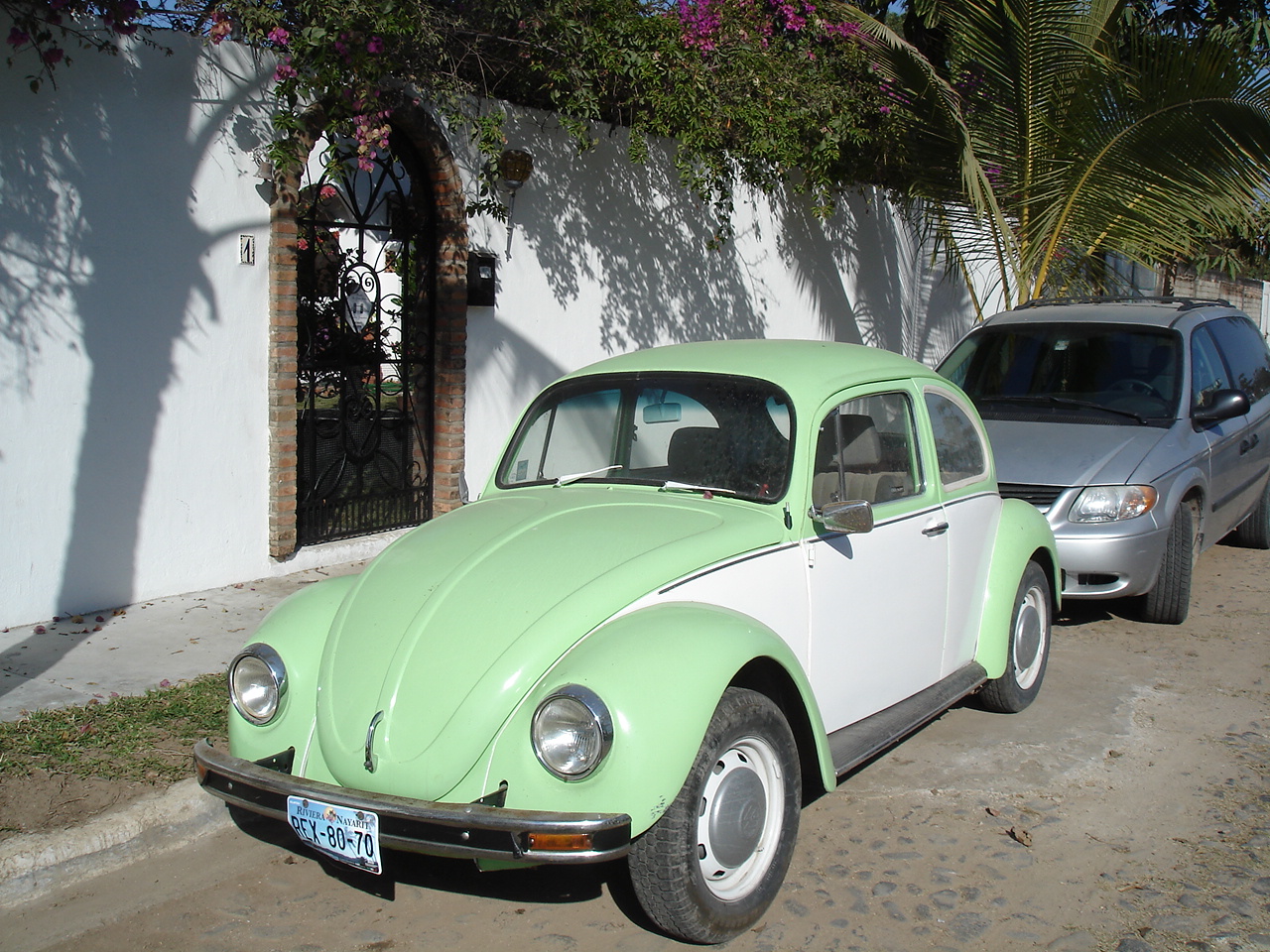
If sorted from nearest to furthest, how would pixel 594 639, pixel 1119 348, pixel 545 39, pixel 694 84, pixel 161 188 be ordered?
pixel 594 639 → pixel 161 188 → pixel 1119 348 → pixel 545 39 → pixel 694 84

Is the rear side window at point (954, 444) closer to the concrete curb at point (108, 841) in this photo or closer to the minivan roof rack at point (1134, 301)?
the concrete curb at point (108, 841)

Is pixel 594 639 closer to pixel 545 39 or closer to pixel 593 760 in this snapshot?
pixel 593 760

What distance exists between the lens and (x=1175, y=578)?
267 inches

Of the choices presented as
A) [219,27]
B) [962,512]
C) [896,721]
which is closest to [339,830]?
[896,721]

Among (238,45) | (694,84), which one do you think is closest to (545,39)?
(694,84)

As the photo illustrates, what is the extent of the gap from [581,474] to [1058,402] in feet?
13.5

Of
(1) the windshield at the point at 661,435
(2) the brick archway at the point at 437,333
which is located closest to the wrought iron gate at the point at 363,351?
(2) the brick archway at the point at 437,333

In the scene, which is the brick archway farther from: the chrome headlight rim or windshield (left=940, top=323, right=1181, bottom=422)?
the chrome headlight rim

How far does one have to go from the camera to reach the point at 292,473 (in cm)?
732

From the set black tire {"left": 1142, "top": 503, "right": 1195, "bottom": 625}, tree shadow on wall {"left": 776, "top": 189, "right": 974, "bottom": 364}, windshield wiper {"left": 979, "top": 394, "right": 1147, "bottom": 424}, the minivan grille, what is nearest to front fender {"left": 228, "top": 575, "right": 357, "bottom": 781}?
the minivan grille

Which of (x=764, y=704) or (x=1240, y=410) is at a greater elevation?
(x=1240, y=410)

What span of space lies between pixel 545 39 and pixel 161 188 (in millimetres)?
3019

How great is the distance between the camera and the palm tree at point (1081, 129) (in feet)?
30.7

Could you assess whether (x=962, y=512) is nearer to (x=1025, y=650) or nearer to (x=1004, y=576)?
(x=1004, y=576)
